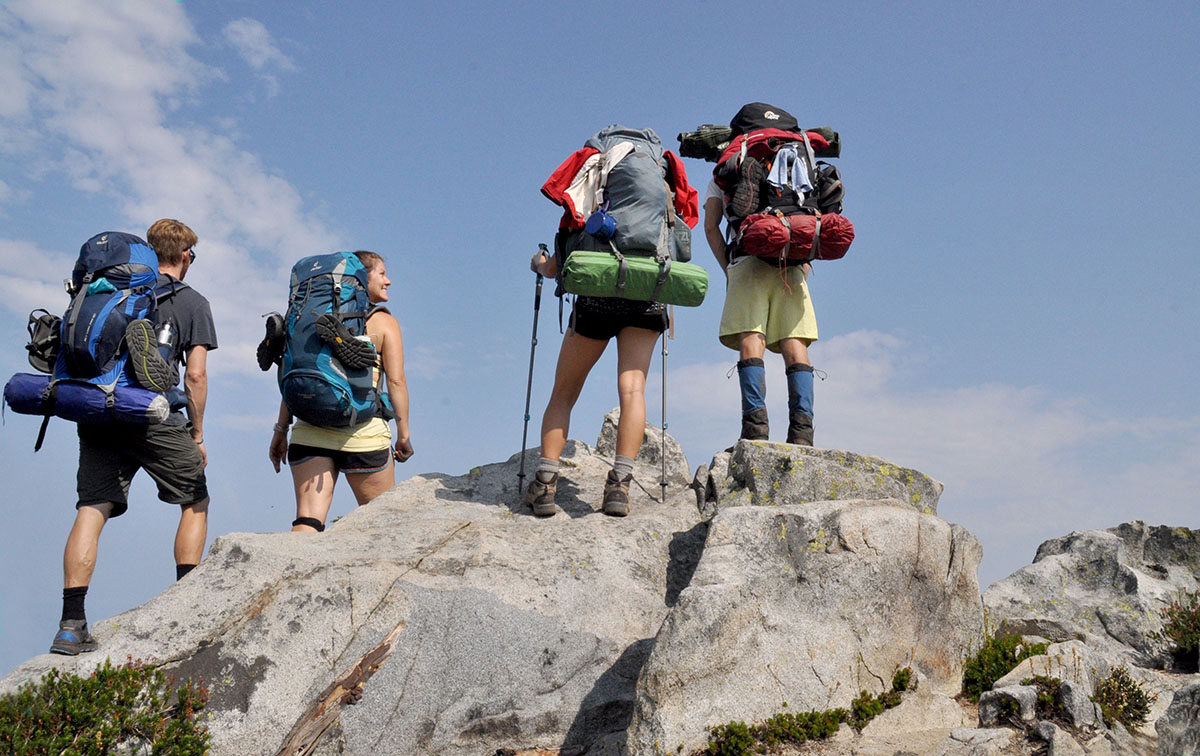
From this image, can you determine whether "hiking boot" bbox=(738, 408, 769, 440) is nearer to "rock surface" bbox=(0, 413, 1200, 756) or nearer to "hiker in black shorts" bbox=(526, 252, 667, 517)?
"rock surface" bbox=(0, 413, 1200, 756)

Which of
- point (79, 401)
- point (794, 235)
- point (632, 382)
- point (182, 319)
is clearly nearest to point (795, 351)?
point (794, 235)

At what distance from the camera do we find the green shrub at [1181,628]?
28.3 feet

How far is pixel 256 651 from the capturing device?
6.65 metres

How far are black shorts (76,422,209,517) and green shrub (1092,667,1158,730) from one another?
805 cm

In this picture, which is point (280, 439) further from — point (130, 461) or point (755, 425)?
point (755, 425)

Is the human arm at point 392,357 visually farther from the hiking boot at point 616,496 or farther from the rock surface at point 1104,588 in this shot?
the rock surface at point 1104,588

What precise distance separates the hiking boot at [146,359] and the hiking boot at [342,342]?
1348mm

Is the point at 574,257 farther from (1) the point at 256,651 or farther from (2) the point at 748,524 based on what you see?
(1) the point at 256,651

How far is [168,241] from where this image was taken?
839cm

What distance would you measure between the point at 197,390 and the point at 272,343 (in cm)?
80

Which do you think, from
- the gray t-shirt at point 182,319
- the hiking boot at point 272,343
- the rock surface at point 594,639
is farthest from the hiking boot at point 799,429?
the gray t-shirt at point 182,319

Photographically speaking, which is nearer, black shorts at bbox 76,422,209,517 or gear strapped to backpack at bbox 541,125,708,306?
black shorts at bbox 76,422,209,517

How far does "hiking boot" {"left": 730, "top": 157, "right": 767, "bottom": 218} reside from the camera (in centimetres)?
927

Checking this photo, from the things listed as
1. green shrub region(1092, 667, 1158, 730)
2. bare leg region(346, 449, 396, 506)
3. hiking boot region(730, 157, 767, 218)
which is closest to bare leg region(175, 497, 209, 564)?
bare leg region(346, 449, 396, 506)
